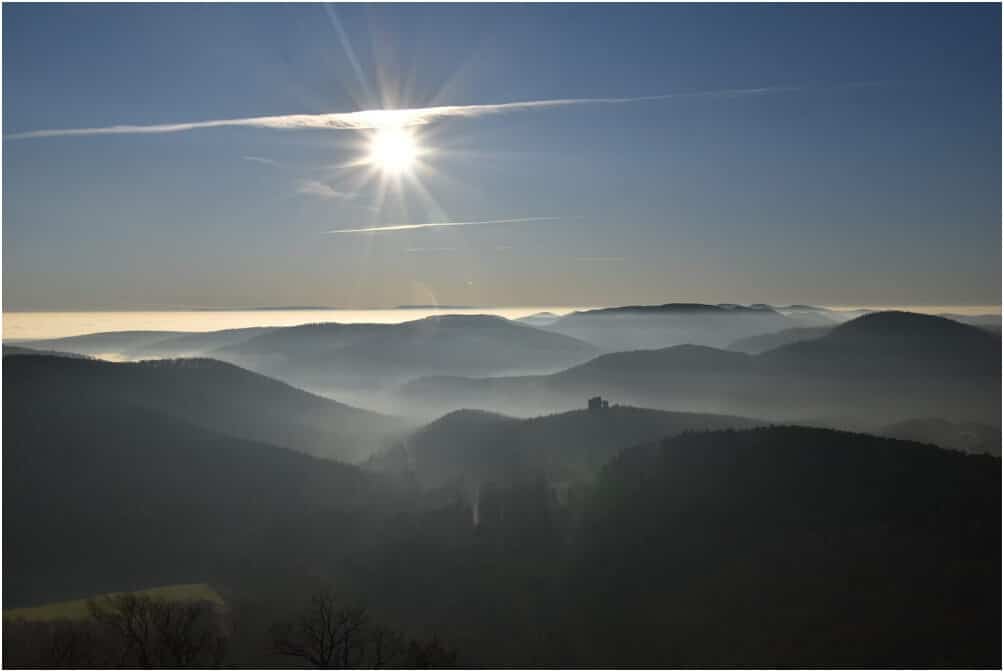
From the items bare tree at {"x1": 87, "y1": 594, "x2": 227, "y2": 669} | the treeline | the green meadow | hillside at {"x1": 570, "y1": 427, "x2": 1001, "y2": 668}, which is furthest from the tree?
hillside at {"x1": 570, "y1": 427, "x2": 1001, "y2": 668}

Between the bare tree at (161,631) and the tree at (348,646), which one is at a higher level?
the bare tree at (161,631)

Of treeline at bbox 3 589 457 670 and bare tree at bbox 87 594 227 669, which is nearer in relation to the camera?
bare tree at bbox 87 594 227 669

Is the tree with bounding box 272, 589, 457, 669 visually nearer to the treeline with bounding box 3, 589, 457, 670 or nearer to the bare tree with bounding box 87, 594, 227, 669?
the treeline with bounding box 3, 589, 457, 670

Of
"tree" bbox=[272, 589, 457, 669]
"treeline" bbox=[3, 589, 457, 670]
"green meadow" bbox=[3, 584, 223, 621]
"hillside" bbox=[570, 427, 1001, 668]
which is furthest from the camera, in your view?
"hillside" bbox=[570, 427, 1001, 668]

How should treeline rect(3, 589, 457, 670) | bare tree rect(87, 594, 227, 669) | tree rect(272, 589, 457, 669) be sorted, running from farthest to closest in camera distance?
tree rect(272, 589, 457, 669) → treeline rect(3, 589, 457, 670) → bare tree rect(87, 594, 227, 669)

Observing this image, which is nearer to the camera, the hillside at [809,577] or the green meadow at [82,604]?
the green meadow at [82,604]

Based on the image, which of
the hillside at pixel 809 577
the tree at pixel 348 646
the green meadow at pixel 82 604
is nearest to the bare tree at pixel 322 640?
the tree at pixel 348 646

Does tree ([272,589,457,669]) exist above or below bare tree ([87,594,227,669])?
below

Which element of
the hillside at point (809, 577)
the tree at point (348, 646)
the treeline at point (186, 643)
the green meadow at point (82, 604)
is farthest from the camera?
the hillside at point (809, 577)

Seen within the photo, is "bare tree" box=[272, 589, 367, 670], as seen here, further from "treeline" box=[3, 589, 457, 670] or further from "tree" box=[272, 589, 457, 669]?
"treeline" box=[3, 589, 457, 670]

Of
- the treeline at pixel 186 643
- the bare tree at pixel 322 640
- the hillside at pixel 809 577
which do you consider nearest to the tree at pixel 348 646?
the bare tree at pixel 322 640

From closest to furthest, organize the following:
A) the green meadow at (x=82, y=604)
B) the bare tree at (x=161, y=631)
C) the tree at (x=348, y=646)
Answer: the bare tree at (x=161, y=631) → the tree at (x=348, y=646) → the green meadow at (x=82, y=604)

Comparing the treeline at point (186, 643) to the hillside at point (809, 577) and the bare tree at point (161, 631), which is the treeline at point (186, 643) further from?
the hillside at point (809, 577)
